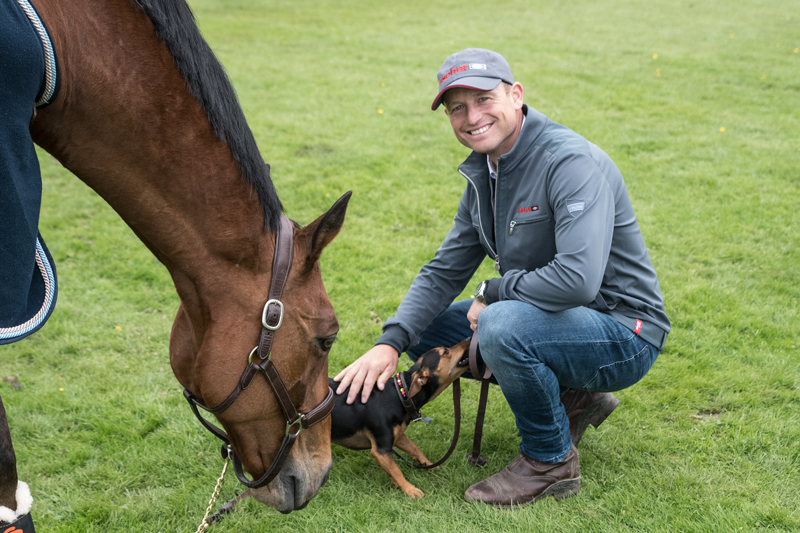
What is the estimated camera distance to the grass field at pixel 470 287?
10.2 feet

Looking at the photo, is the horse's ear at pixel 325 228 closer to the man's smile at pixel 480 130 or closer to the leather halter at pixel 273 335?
the leather halter at pixel 273 335

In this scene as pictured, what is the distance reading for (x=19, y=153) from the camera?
146cm

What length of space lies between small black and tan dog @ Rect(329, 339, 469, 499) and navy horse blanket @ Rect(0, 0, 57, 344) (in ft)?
6.64

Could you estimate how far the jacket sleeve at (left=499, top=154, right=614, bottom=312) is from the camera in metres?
2.65

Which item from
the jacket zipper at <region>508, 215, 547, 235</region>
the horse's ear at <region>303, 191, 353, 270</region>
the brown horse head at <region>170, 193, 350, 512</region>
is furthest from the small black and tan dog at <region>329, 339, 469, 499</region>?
the horse's ear at <region>303, 191, 353, 270</region>

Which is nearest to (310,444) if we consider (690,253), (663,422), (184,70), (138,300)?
(184,70)

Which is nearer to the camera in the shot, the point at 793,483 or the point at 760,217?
the point at 793,483

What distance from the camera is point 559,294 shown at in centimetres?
271

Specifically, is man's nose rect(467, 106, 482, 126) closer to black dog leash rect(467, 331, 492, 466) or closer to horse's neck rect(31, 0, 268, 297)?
black dog leash rect(467, 331, 492, 466)

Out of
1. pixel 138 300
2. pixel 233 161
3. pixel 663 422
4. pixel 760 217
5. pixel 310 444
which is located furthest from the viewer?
pixel 760 217

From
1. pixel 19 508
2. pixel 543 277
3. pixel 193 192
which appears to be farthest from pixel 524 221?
pixel 19 508

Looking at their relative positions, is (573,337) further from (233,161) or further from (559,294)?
(233,161)

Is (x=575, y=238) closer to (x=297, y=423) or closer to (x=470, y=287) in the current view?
(x=297, y=423)

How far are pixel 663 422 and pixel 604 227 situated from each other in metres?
1.55
